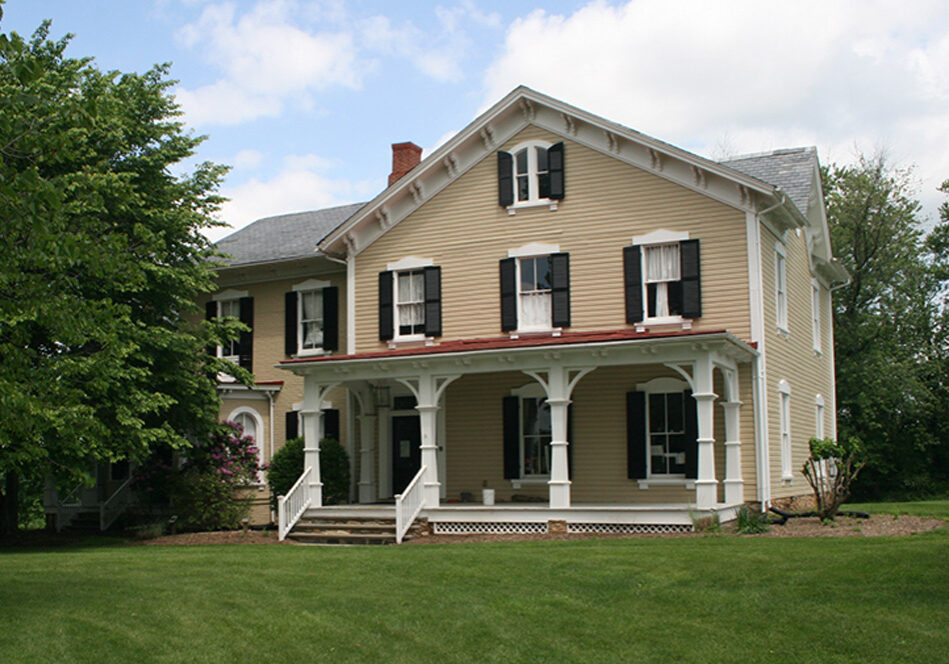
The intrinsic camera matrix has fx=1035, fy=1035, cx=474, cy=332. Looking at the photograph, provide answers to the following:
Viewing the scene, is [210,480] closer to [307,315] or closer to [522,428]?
[307,315]

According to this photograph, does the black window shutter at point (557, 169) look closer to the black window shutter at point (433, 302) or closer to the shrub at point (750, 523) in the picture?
the black window shutter at point (433, 302)

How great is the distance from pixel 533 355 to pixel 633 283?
298 cm

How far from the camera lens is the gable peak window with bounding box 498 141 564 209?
70.9 feet

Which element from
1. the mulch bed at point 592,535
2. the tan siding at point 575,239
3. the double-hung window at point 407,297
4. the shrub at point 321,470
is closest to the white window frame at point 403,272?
the double-hung window at point 407,297

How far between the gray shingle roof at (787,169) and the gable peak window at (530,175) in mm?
4138

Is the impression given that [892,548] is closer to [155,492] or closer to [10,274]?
[10,274]

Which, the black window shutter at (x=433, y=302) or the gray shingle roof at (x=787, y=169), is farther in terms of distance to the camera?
the gray shingle roof at (x=787, y=169)

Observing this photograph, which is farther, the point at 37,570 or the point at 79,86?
the point at 79,86

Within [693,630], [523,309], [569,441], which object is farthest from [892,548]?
[523,309]

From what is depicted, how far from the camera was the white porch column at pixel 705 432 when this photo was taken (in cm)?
1764

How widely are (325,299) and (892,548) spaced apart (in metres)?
14.9

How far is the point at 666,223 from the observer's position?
20.6 meters

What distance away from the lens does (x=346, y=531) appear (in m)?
19.5

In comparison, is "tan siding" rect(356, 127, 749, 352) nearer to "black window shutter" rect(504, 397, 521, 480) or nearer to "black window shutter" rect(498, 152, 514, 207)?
"black window shutter" rect(498, 152, 514, 207)
